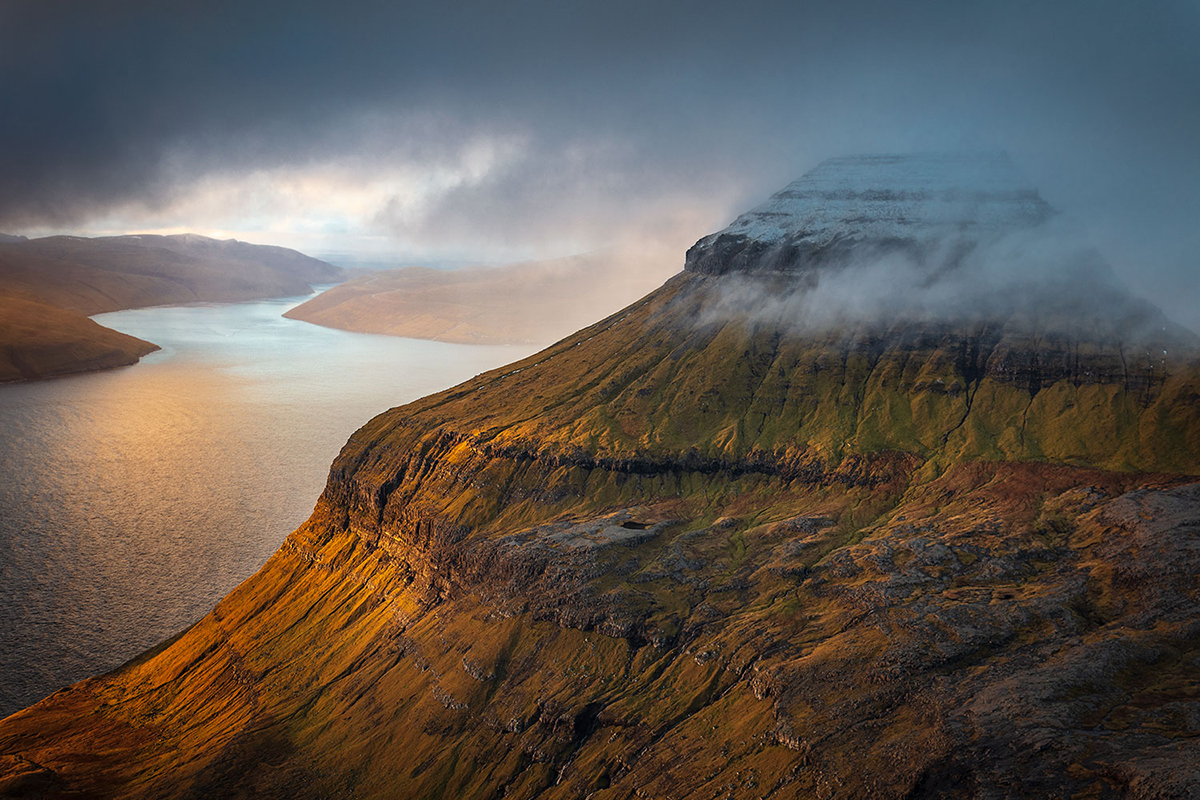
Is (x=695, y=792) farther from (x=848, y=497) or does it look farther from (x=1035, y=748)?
(x=848, y=497)

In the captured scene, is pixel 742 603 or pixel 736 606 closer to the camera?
pixel 736 606

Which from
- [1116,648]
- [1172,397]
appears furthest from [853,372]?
[1116,648]

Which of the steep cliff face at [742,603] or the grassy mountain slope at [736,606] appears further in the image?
the steep cliff face at [742,603]

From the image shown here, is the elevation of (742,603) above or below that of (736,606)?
above

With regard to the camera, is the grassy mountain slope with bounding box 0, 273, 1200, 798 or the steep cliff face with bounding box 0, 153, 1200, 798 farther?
the steep cliff face with bounding box 0, 153, 1200, 798
